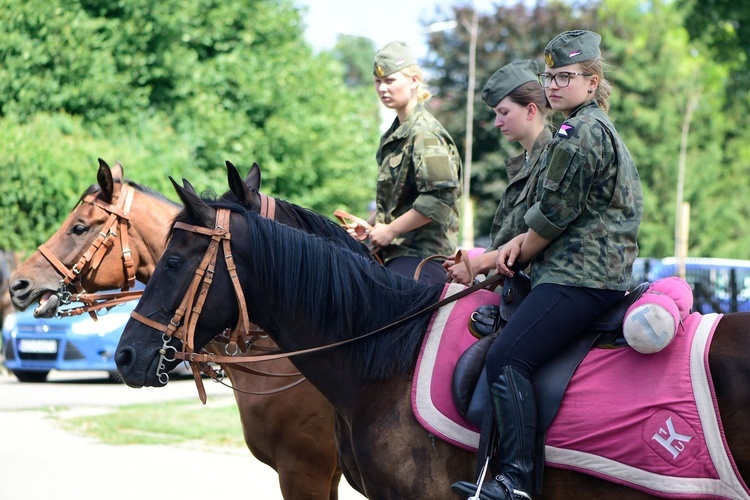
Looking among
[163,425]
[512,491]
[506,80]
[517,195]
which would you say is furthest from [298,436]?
[163,425]

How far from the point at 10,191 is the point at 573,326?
52.6 ft

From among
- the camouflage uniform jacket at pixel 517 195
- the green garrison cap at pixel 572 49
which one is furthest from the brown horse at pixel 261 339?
the green garrison cap at pixel 572 49

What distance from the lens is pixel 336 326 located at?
4.01 metres

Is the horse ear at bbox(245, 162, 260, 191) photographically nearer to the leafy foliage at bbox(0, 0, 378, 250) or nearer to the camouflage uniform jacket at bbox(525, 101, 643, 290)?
the camouflage uniform jacket at bbox(525, 101, 643, 290)

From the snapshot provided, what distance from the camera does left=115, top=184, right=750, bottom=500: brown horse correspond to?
370 cm

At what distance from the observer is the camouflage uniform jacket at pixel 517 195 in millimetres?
4328

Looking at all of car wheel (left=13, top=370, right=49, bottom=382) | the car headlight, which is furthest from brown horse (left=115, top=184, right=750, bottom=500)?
car wheel (left=13, top=370, right=49, bottom=382)

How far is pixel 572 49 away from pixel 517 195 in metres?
1.00

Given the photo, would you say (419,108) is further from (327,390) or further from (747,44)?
(747,44)

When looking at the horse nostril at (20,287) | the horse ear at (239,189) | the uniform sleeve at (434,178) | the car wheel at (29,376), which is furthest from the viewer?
the car wheel at (29,376)

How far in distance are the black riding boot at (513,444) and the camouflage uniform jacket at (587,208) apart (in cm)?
48

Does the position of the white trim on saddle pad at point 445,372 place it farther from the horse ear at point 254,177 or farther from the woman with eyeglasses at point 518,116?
the horse ear at point 254,177

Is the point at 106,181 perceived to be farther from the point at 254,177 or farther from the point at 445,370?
the point at 445,370

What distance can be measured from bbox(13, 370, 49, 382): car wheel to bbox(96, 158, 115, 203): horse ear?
1156 centimetres
